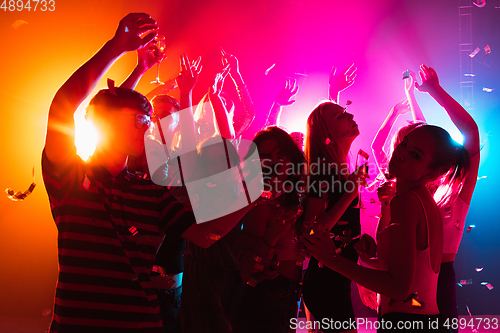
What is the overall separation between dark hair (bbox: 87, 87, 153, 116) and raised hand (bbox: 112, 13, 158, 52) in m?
0.17

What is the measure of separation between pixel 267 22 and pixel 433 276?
310 centimetres

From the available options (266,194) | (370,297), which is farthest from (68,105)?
(370,297)

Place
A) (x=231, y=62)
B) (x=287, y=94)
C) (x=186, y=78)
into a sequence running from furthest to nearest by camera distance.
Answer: (x=231, y=62)
(x=287, y=94)
(x=186, y=78)

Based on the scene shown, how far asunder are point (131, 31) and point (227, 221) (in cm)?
84

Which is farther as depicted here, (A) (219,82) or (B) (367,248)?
(A) (219,82)

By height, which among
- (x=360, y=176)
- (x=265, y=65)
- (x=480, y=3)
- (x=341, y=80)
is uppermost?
(x=480, y=3)

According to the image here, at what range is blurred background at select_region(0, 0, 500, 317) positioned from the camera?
3.21 meters

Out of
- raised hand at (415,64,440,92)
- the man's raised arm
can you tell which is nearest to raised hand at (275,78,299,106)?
raised hand at (415,64,440,92)

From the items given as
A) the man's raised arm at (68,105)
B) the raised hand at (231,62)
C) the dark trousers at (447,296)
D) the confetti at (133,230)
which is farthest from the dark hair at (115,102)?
the raised hand at (231,62)

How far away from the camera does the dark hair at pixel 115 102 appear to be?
3.88ft

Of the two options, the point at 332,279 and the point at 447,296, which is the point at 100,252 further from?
the point at 447,296

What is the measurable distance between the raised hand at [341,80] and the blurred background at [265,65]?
0.71ft

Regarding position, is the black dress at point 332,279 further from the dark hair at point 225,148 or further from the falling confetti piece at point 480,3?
the falling confetti piece at point 480,3

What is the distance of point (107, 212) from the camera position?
1.10m
